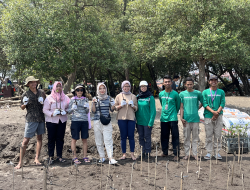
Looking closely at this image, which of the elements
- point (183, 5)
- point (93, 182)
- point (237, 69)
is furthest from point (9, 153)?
point (237, 69)

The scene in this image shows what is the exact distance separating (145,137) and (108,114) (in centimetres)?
96

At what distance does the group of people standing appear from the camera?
16.3ft

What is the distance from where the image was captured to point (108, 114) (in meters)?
5.12

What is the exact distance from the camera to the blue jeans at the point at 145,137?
206 inches

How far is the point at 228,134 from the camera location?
19.7 feet

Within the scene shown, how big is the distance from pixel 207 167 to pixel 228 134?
1543mm

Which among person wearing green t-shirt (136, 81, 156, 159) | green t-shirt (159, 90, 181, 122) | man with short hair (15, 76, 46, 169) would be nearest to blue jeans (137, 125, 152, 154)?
person wearing green t-shirt (136, 81, 156, 159)

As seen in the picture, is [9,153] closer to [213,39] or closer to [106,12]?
[213,39]

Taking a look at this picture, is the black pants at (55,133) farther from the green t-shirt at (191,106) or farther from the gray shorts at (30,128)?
the green t-shirt at (191,106)

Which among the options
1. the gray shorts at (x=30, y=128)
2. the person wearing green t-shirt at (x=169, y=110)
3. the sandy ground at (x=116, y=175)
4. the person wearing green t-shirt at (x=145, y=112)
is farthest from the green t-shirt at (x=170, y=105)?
the gray shorts at (x=30, y=128)

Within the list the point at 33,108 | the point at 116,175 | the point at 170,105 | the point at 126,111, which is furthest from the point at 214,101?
the point at 33,108

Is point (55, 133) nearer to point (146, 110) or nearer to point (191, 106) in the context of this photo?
point (146, 110)

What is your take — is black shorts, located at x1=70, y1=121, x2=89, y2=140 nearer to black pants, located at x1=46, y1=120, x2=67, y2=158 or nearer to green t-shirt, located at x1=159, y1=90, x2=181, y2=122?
black pants, located at x1=46, y1=120, x2=67, y2=158

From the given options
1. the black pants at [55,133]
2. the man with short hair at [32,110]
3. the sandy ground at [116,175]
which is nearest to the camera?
the sandy ground at [116,175]
